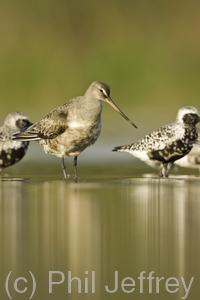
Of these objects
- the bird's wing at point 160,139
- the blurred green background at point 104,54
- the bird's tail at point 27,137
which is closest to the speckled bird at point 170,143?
the bird's wing at point 160,139

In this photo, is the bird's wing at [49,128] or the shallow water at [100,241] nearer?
the shallow water at [100,241]

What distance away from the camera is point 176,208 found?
9.66 m

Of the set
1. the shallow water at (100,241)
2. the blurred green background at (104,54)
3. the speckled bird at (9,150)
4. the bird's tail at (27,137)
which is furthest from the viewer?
the blurred green background at (104,54)

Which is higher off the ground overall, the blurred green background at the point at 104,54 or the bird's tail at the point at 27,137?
the blurred green background at the point at 104,54

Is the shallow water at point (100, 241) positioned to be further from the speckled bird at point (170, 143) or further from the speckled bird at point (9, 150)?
the speckled bird at point (9, 150)

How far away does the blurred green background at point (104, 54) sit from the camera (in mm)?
24734

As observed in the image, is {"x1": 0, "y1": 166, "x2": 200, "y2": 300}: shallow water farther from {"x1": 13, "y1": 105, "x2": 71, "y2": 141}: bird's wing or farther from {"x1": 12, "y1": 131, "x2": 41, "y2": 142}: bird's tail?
{"x1": 12, "y1": 131, "x2": 41, "y2": 142}: bird's tail

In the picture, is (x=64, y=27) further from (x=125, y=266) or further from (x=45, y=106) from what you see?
(x=125, y=266)

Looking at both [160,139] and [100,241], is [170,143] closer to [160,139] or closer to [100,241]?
[160,139]

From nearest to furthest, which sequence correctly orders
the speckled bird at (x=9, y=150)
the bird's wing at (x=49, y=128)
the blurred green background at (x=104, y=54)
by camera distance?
the bird's wing at (x=49, y=128)
the speckled bird at (x=9, y=150)
the blurred green background at (x=104, y=54)

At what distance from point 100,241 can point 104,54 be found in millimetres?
18740

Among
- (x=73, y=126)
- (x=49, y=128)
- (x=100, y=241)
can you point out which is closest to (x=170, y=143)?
(x=73, y=126)

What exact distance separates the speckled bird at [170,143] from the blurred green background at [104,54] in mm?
8575

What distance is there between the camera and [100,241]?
8.21m
